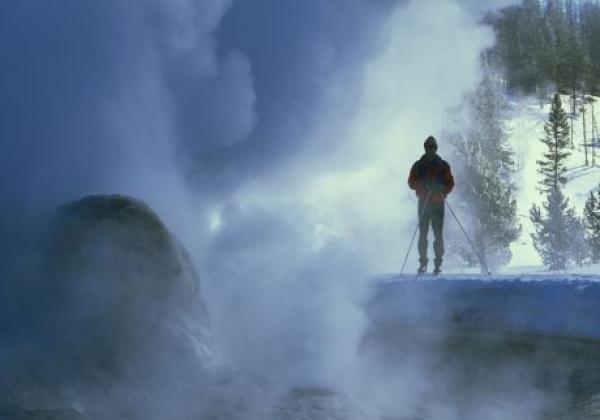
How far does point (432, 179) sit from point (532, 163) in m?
62.4

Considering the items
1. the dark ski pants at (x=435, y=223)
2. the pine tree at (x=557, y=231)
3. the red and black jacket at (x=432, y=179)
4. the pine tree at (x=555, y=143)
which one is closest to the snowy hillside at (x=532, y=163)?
the pine tree at (x=555, y=143)

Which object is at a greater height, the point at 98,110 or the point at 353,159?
the point at 353,159

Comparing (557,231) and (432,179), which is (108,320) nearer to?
(432,179)

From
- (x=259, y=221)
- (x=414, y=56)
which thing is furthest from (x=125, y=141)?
(x=414, y=56)

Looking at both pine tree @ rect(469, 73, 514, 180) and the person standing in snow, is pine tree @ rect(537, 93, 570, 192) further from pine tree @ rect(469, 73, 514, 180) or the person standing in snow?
the person standing in snow

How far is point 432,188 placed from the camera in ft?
32.8

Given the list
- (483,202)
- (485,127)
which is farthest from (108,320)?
(485,127)

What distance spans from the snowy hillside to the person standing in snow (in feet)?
117

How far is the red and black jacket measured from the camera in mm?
9969

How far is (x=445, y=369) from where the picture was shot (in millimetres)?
6891

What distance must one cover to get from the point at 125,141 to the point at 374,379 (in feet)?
9.45

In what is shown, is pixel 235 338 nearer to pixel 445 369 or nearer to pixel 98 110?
pixel 445 369

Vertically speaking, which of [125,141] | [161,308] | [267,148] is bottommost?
[161,308]

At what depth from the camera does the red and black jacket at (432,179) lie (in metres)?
9.97
